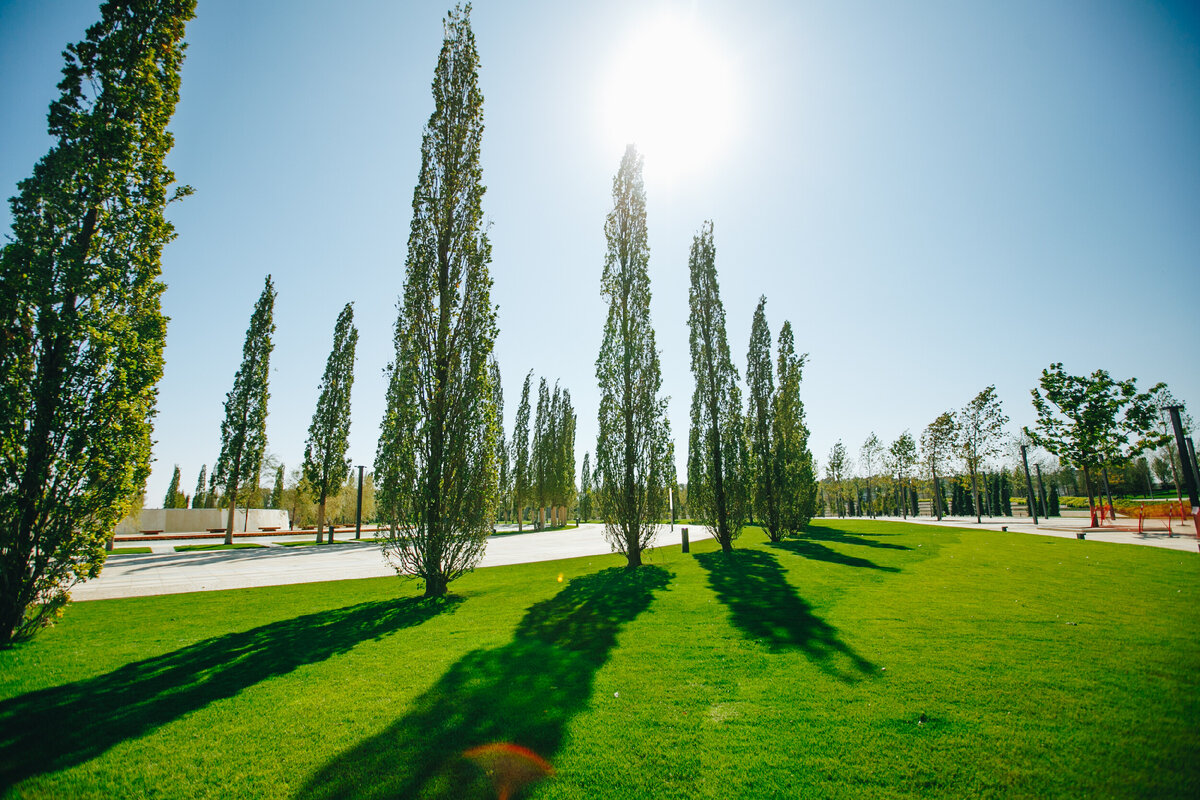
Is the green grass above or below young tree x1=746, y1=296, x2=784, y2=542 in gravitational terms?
below

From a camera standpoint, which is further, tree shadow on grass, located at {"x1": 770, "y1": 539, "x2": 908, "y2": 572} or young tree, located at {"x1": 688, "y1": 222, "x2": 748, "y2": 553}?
young tree, located at {"x1": 688, "y1": 222, "x2": 748, "y2": 553}

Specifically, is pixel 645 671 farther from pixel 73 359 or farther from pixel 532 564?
pixel 532 564

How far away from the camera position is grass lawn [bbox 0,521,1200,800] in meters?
3.44

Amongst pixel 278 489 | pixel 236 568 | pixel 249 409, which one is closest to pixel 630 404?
pixel 236 568

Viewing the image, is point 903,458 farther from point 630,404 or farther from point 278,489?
point 278,489

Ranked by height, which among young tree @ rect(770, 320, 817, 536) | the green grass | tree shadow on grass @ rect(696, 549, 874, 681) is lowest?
the green grass

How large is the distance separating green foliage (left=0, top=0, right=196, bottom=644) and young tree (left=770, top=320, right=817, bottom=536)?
22220mm

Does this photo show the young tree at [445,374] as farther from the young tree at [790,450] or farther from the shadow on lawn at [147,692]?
the young tree at [790,450]

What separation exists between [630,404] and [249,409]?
28.2 m

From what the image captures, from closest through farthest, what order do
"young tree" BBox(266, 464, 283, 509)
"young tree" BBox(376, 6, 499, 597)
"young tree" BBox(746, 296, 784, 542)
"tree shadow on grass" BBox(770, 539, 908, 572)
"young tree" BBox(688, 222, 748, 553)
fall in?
"young tree" BBox(376, 6, 499, 597) < "tree shadow on grass" BBox(770, 539, 908, 572) < "young tree" BBox(688, 222, 748, 553) < "young tree" BBox(746, 296, 784, 542) < "young tree" BBox(266, 464, 283, 509)

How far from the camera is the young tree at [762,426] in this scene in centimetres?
2180

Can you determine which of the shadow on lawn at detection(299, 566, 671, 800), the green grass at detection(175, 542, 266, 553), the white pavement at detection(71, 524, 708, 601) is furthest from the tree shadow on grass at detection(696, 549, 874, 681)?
the green grass at detection(175, 542, 266, 553)

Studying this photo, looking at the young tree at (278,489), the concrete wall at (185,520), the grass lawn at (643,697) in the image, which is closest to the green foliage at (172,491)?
the young tree at (278,489)

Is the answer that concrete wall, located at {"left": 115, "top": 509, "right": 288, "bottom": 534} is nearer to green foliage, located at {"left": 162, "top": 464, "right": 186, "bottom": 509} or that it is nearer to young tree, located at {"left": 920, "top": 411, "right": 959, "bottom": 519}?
green foliage, located at {"left": 162, "top": 464, "right": 186, "bottom": 509}
